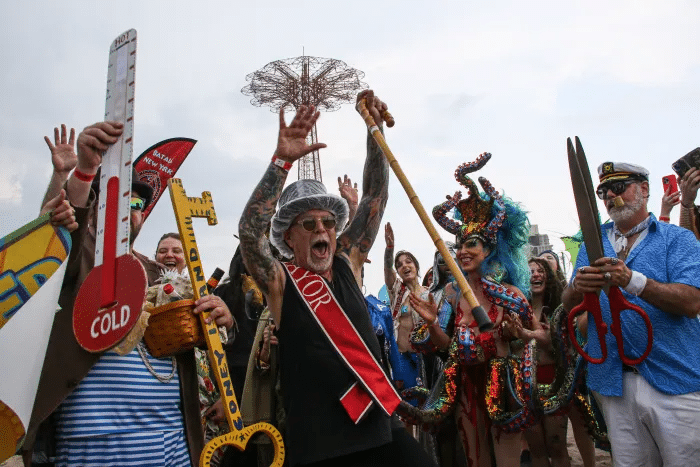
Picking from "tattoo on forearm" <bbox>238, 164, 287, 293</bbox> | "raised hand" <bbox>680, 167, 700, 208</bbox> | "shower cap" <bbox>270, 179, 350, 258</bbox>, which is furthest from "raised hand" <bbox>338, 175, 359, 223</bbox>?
"raised hand" <bbox>680, 167, 700, 208</bbox>

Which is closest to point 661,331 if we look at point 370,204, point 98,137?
point 370,204

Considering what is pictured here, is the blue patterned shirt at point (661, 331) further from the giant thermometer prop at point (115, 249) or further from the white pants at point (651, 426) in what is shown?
the giant thermometer prop at point (115, 249)

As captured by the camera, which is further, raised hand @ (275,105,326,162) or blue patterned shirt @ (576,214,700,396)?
blue patterned shirt @ (576,214,700,396)

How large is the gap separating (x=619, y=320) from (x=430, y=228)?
52.7 inches

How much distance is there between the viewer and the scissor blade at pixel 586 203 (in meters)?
3.44

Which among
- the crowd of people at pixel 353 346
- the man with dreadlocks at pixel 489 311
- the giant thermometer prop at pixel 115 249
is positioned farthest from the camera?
the man with dreadlocks at pixel 489 311

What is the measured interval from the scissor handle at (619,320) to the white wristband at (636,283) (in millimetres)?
58

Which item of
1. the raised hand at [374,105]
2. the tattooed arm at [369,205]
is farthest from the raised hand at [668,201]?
the raised hand at [374,105]

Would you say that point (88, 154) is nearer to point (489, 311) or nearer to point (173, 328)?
point (173, 328)

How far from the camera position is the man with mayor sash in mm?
2805

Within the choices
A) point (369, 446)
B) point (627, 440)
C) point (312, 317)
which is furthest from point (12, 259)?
point (627, 440)

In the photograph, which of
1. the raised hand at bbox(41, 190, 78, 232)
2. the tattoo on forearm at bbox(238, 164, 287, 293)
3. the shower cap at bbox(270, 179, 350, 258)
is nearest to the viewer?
the raised hand at bbox(41, 190, 78, 232)

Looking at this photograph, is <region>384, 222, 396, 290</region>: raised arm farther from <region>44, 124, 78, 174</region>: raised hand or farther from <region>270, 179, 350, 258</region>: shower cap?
<region>44, 124, 78, 174</region>: raised hand

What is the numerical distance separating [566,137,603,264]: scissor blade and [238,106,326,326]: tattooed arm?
1417 mm
